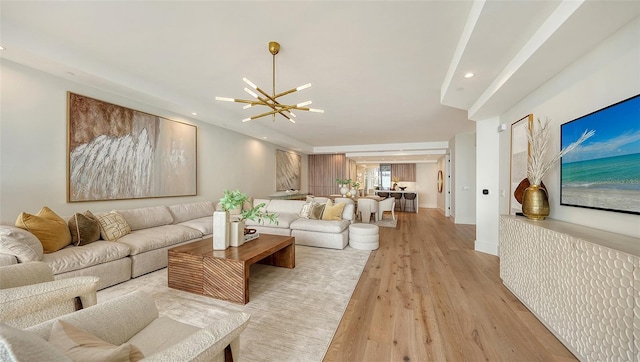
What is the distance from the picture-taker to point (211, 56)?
8.94ft

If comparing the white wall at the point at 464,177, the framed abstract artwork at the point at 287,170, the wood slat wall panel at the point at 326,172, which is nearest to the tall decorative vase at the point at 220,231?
the framed abstract artwork at the point at 287,170

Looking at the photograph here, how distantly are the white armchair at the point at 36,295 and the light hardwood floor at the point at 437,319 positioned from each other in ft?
5.19

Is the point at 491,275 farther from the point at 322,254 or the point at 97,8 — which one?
the point at 97,8

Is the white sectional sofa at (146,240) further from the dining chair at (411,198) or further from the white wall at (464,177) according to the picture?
the dining chair at (411,198)

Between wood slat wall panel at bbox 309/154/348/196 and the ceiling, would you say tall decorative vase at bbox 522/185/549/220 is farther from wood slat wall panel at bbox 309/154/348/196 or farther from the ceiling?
wood slat wall panel at bbox 309/154/348/196

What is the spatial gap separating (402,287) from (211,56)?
3497 millimetres

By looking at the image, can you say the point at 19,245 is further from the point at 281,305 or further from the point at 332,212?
the point at 332,212

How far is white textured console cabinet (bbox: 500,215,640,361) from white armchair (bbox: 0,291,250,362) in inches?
81.6

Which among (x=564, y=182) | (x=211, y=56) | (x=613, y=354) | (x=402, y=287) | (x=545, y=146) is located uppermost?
(x=211, y=56)

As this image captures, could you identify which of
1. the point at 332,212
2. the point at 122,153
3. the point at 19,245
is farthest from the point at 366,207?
the point at 19,245

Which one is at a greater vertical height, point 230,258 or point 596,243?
point 596,243

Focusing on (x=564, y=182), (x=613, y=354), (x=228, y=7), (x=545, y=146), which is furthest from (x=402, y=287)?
(x=228, y=7)

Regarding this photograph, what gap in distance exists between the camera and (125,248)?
9.25 ft

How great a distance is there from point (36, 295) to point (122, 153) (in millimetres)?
3027
